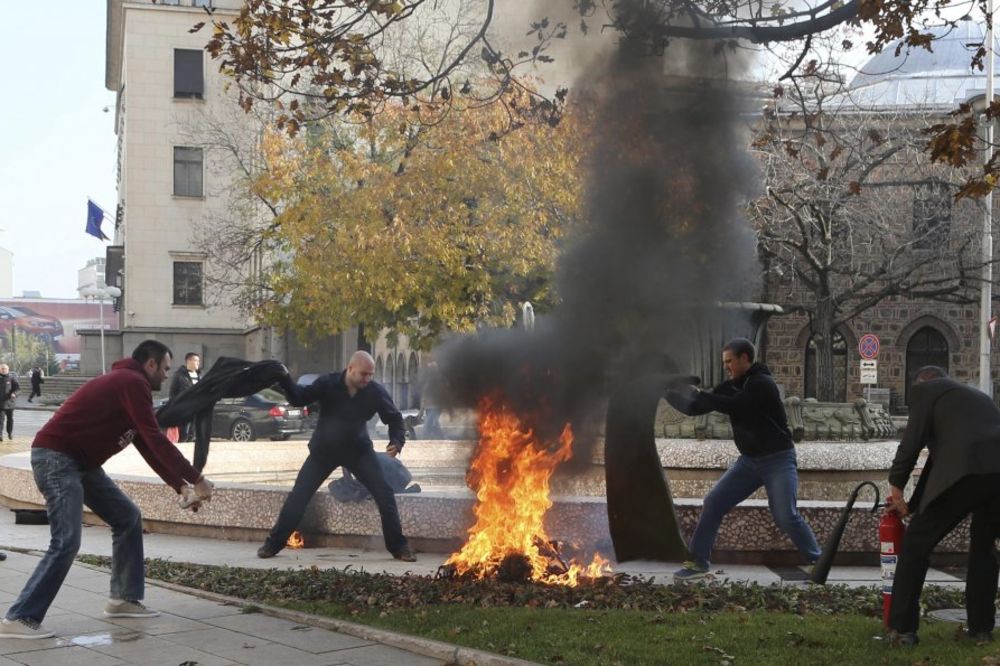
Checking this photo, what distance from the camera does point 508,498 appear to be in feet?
25.2

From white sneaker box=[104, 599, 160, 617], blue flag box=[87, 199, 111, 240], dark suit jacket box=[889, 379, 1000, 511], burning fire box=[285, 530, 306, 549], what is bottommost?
burning fire box=[285, 530, 306, 549]

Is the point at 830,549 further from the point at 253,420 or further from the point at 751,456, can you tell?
the point at 253,420

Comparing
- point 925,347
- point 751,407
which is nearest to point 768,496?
point 751,407

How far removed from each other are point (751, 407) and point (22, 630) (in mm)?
4734

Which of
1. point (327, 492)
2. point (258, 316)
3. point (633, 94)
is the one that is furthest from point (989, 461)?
point (258, 316)

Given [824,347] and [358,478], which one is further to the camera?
[824,347]

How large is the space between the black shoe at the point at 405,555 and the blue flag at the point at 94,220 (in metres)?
40.0

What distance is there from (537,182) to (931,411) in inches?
751

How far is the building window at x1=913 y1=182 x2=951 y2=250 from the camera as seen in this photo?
100 feet

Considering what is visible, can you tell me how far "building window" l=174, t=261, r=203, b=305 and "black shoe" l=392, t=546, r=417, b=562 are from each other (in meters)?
40.2

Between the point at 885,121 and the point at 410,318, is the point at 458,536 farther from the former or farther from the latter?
the point at 885,121

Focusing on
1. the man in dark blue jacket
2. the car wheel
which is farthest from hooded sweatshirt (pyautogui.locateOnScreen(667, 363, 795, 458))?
the car wheel

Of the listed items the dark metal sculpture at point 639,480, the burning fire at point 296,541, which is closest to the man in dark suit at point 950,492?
the dark metal sculpture at point 639,480

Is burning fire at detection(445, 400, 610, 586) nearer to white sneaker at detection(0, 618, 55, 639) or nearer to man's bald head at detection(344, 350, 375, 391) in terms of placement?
man's bald head at detection(344, 350, 375, 391)
